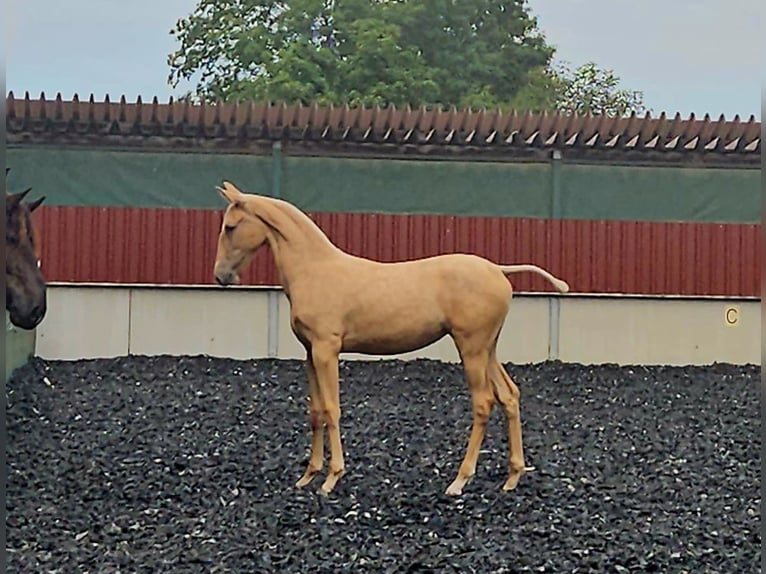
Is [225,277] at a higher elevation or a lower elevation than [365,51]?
lower

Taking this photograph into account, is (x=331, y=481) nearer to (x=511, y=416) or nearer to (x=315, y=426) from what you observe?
(x=315, y=426)

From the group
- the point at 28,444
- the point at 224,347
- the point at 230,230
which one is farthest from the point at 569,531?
the point at 224,347

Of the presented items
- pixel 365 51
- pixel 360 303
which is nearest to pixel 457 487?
pixel 360 303

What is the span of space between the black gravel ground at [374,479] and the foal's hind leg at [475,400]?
129 mm

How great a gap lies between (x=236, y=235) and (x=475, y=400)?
5.39 feet

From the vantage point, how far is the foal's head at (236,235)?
251 inches

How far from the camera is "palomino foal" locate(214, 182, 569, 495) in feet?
20.6

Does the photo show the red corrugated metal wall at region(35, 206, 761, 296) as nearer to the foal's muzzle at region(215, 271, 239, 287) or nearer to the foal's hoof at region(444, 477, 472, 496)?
the foal's muzzle at region(215, 271, 239, 287)

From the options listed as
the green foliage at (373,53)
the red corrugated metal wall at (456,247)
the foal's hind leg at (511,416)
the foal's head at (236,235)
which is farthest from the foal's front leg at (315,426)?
the green foliage at (373,53)

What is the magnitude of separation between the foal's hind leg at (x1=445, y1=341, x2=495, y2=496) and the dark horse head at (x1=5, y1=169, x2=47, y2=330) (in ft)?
7.57

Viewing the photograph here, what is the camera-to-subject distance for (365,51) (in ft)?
97.1

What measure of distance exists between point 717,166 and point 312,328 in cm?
865

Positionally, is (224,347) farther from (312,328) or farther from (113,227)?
(312,328)

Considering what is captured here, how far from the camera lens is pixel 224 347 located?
1255 centimetres
